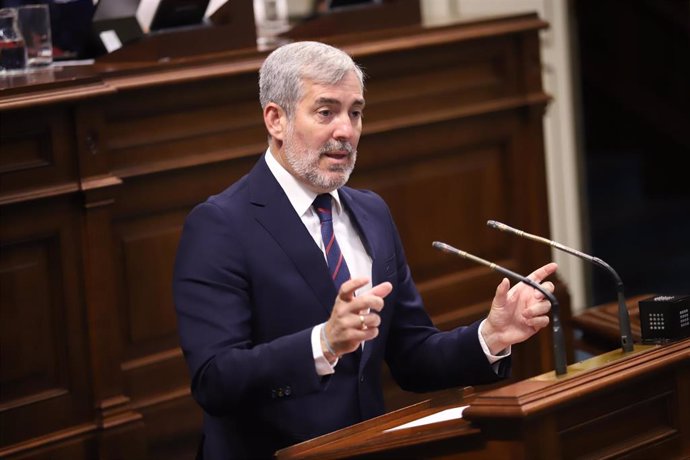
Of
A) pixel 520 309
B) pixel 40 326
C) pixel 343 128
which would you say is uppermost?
pixel 343 128

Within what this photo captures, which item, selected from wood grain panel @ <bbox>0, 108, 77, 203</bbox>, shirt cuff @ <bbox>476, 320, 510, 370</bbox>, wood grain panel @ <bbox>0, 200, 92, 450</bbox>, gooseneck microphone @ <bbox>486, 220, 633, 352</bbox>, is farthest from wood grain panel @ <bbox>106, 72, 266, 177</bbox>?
gooseneck microphone @ <bbox>486, 220, 633, 352</bbox>

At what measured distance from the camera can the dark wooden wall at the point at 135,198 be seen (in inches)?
137

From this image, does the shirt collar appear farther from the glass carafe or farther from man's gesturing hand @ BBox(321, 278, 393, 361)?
the glass carafe

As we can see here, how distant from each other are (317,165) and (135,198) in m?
1.26

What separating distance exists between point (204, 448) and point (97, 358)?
1.03 m

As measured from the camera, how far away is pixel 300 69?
2.54m

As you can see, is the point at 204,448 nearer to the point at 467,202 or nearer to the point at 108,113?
the point at 108,113

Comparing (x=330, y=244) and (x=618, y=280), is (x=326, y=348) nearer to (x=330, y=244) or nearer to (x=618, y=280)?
(x=330, y=244)

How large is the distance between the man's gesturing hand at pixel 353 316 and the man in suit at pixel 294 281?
21 cm

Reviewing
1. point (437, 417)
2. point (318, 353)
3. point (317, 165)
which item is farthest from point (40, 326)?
point (437, 417)

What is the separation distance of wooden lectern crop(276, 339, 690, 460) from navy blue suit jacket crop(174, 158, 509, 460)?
20 cm

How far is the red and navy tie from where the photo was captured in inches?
104

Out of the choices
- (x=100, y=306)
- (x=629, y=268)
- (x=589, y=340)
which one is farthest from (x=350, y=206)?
(x=629, y=268)

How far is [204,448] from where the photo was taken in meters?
2.66
